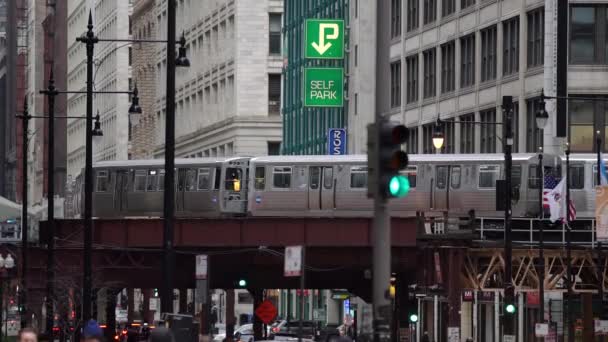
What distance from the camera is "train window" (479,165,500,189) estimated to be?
72.8 meters

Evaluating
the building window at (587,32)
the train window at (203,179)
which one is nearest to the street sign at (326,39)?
the building window at (587,32)

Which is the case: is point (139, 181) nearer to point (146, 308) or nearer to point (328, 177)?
point (328, 177)

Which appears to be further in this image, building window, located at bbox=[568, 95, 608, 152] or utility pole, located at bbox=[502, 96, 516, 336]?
building window, located at bbox=[568, 95, 608, 152]

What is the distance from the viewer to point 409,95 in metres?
102

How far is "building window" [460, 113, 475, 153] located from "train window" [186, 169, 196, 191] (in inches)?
689

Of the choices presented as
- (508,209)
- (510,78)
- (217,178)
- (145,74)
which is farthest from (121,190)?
(145,74)

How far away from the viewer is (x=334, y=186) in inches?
2938

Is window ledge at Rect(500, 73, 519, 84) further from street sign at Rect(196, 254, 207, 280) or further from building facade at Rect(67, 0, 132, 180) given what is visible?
building facade at Rect(67, 0, 132, 180)

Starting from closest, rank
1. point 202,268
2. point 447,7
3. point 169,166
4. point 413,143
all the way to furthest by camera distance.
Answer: point 169,166 < point 202,268 < point 447,7 < point 413,143

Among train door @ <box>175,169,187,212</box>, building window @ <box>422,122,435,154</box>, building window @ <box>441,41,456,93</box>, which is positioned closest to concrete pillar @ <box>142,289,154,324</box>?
building window @ <box>422,122,435,154</box>

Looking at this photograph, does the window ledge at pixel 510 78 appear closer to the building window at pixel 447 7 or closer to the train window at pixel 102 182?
the building window at pixel 447 7

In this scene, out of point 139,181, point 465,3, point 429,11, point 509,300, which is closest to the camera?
point 509,300

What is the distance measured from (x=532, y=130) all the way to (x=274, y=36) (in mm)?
45109

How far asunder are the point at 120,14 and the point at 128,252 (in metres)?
106
